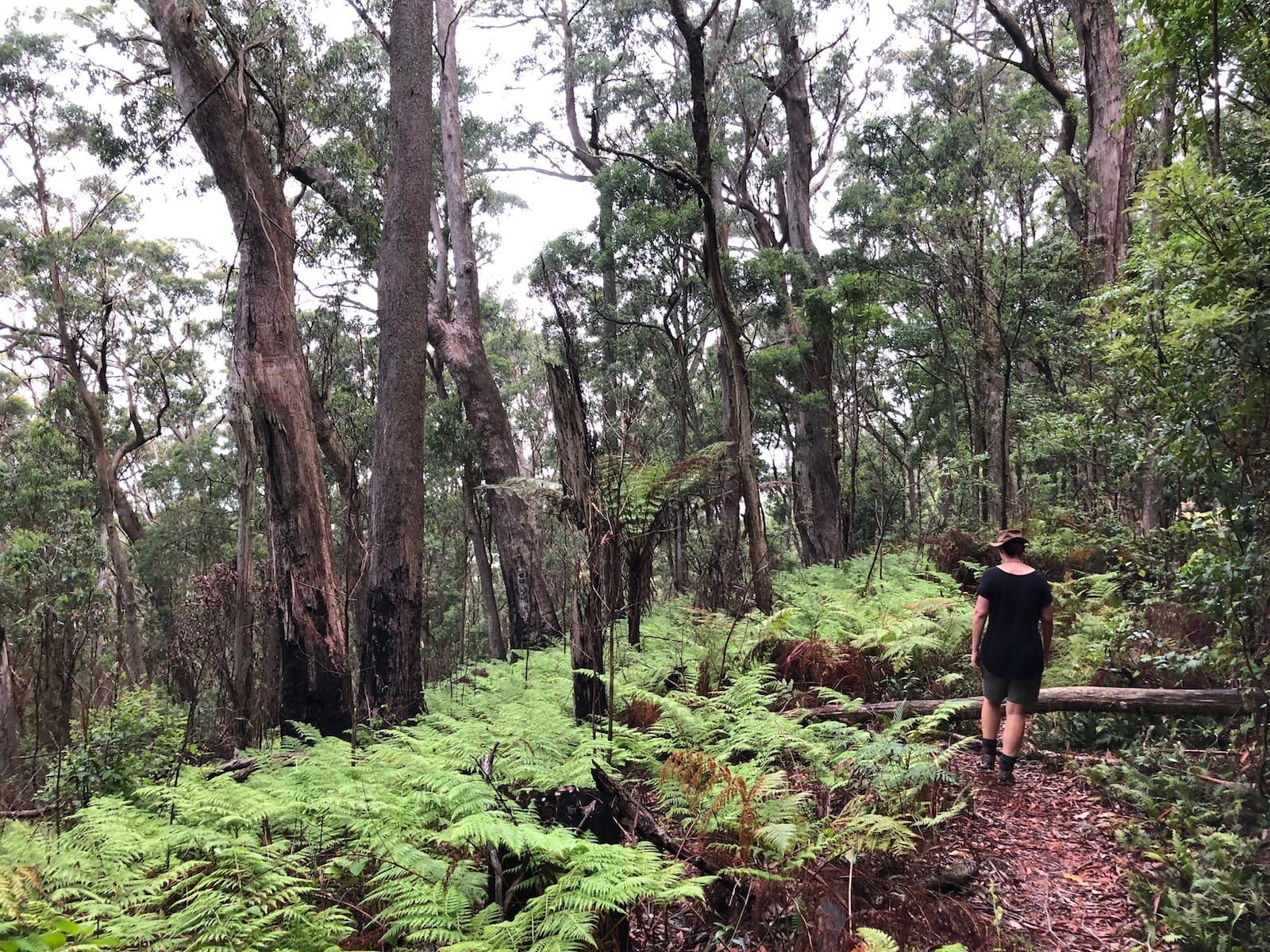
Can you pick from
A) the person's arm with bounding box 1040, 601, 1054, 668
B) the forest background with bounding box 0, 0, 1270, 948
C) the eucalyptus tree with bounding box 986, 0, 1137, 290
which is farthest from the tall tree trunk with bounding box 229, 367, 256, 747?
the eucalyptus tree with bounding box 986, 0, 1137, 290

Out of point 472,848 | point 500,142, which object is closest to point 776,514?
point 500,142

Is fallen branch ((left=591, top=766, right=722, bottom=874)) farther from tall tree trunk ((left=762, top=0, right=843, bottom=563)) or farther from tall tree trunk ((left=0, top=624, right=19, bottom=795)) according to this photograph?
tall tree trunk ((left=762, top=0, right=843, bottom=563))

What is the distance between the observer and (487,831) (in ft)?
8.71

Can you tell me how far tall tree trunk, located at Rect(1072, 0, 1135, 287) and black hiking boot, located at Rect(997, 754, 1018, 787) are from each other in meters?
9.12

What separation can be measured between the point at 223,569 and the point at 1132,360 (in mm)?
11453

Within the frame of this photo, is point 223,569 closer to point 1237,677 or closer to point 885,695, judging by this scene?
point 885,695

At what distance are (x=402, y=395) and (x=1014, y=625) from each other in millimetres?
6031

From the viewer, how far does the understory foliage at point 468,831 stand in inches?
103

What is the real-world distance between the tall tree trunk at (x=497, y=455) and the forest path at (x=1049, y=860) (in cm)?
759

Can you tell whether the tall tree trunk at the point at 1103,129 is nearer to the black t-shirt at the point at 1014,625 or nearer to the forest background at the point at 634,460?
the forest background at the point at 634,460

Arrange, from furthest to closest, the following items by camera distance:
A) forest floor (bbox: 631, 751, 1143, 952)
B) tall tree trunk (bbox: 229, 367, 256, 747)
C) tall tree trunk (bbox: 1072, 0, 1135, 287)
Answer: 1. tall tree trunk (bbox: 1072, 0, 1135, 287)
2. tall tree trunk (bbox: 229, 367, 256, 747)
3. forest floor (bbox: 631, 751, 1143, 952)

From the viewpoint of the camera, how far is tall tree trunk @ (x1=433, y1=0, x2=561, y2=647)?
38.1 feet

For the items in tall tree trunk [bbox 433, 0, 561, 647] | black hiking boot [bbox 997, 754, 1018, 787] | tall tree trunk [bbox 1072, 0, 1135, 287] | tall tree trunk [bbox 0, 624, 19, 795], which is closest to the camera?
black hiking boot [bbox 997, 754, 1018, 787]

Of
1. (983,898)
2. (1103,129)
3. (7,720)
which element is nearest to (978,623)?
(983,898)
